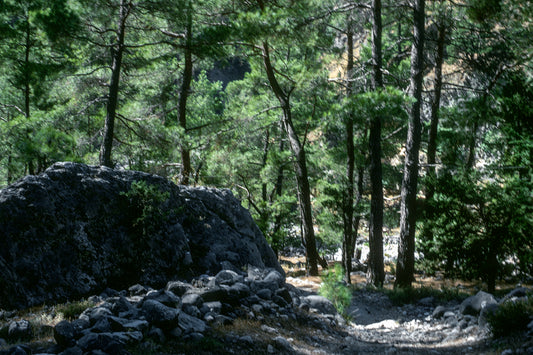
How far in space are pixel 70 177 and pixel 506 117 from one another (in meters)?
8.05

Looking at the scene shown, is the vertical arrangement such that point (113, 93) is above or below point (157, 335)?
above

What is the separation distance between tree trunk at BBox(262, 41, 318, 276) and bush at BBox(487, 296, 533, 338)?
870 centimetres

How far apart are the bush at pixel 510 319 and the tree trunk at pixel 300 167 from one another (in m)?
8.70

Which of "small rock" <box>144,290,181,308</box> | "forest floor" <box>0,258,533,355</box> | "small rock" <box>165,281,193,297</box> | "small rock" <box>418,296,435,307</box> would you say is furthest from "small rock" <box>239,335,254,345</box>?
"small rock" <box>418,296,435,307</box>

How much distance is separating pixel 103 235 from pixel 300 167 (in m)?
8.34

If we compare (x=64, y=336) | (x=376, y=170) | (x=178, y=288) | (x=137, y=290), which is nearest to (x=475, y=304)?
(x=376, y=170)

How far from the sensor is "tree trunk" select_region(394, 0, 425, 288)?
10703mm

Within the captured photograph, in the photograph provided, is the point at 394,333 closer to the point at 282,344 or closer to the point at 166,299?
the point at 282,344

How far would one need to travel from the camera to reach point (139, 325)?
4113 millimetres

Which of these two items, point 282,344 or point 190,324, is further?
point 282,344

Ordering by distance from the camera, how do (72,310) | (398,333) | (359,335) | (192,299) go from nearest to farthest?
Result: 1. (72,310)
2. (192,299)
3. (359,335)
4. (398,333)

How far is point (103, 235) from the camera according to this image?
21.3 feet

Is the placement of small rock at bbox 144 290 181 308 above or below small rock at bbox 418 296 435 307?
above

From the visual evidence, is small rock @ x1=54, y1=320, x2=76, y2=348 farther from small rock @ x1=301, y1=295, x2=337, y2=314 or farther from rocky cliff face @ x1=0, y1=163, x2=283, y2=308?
small rock @ x1=301, y1=295, x2=337, y2=314
